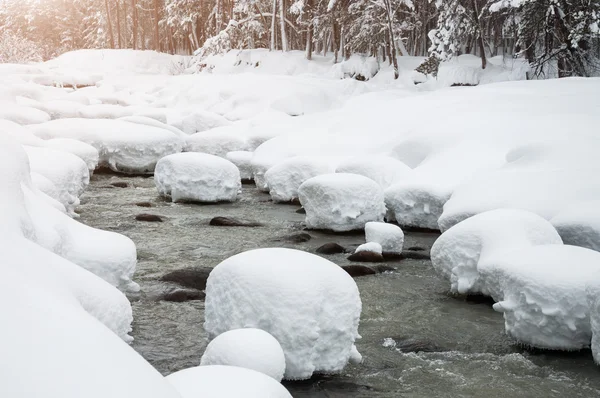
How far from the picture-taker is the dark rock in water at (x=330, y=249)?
8.12 metres

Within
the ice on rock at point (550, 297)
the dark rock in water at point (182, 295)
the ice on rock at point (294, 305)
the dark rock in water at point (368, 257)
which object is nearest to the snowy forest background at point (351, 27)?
the dark rock in water at point (368, 257)

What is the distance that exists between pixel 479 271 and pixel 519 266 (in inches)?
26.6

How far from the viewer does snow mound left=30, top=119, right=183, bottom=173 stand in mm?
13578

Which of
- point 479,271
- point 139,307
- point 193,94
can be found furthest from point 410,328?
point 193,94

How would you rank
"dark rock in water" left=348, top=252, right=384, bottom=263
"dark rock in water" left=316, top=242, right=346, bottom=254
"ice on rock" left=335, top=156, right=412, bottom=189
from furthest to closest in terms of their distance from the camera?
"ice on rock" left=335, top=156, right=412, bottom=189
"dark rock in water" left=316, top=242, right=346, bottom=254
"dark rock in water" left=348, top=252, right=384, bottom=263

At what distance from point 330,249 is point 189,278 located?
194 centimetres

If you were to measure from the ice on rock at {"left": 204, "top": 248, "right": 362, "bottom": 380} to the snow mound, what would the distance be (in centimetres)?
938

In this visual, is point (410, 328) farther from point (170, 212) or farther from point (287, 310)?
point (170, 212)

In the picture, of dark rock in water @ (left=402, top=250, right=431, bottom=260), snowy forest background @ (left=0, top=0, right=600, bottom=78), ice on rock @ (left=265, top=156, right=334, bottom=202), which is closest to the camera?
dark rock in water @ (left=402, top=250, right=431, bottom=260)

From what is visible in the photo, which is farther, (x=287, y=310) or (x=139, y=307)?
(x=139, y=307)

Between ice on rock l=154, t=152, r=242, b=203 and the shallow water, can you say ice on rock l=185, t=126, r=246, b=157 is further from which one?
the shallow water

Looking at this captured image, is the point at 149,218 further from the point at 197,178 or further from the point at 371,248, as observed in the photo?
the point at 371,248

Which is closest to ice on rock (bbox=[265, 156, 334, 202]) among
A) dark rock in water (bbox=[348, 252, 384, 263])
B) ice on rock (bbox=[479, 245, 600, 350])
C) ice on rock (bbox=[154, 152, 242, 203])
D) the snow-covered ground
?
the snow-covered ground

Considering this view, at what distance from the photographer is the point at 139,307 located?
19.8 feet
